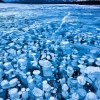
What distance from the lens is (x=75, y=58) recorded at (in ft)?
10.4

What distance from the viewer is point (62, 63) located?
9.71ft

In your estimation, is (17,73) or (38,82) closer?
(38,82)

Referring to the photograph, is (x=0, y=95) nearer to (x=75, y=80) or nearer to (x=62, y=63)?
(x=75, y=80)

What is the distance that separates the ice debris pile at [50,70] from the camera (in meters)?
2.15

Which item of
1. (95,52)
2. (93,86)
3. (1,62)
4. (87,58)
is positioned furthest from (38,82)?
(95,52)

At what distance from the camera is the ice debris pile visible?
2.15 meters

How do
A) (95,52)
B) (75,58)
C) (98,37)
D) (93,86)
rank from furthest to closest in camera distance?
(98,37) → (95,52) → (75,58) → (93,86)

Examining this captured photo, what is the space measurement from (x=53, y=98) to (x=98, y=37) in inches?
119

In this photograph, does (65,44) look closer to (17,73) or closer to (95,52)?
(95,52)

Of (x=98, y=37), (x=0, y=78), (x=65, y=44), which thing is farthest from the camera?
(x=98, y=37)

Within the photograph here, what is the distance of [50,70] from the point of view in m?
2.75

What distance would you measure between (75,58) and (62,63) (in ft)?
0.99

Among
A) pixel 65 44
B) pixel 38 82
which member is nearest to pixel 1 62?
pixel 38 82

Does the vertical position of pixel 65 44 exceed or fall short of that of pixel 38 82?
it falls short
